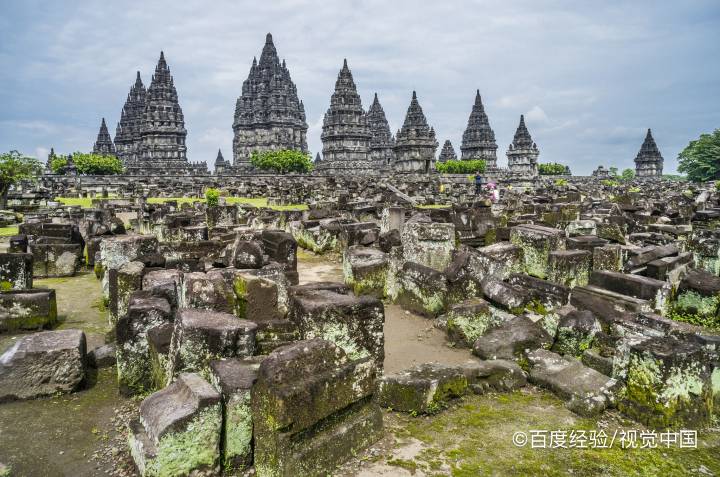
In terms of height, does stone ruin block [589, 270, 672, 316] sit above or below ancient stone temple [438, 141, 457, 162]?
below

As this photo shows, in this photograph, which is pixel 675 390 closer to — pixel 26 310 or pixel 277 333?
pixel 277 333

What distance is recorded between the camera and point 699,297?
6254 mm

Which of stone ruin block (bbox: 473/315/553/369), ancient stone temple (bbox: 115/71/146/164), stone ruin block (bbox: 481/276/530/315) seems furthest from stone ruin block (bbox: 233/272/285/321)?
ancient stone temple (bbox: 115/71/146/164)

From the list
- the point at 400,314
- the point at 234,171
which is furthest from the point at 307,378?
the point at 234,171

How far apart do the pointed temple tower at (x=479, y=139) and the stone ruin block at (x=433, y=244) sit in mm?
58710

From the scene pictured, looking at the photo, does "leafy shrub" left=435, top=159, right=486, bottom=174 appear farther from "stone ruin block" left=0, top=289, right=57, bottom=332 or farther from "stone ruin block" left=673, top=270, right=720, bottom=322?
"stone ruin block" left=0, top=289, right=57, bottom=332

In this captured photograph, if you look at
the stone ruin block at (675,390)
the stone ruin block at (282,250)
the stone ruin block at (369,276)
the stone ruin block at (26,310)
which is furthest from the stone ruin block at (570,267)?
the stone ruin block at (26,310)

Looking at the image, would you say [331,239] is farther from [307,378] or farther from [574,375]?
[307,378]

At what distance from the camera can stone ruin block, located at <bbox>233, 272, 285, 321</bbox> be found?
173 inches

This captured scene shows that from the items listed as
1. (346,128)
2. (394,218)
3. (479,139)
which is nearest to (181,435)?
(394,218)

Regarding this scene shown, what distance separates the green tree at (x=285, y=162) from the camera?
50.8 metres

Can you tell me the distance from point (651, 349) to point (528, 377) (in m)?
1.04

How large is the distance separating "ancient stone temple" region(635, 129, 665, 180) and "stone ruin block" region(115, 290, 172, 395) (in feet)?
233

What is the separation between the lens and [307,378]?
109 inches
